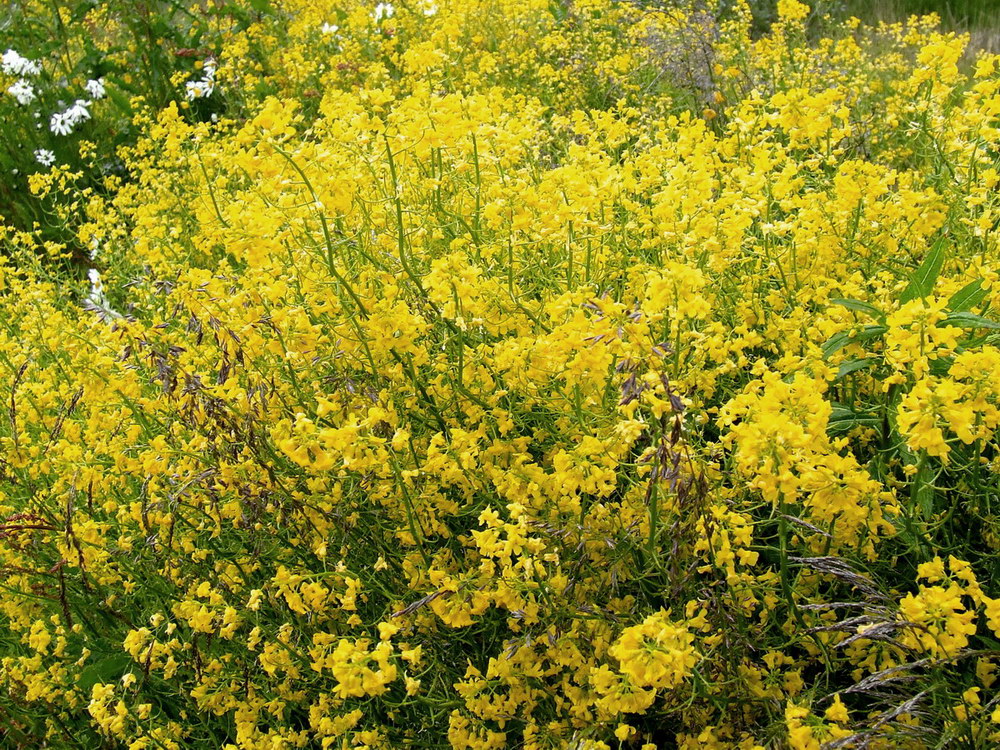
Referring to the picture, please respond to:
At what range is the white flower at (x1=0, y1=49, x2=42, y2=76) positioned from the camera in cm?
651

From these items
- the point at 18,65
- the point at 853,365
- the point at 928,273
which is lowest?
the point at 853,365

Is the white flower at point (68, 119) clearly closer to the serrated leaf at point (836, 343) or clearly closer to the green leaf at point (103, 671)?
the green leaf at point (103, 671)

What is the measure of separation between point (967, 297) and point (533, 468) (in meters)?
1.04

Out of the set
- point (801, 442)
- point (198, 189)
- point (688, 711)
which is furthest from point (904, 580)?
point (198, 189)

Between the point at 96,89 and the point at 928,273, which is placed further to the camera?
the point at 96,89

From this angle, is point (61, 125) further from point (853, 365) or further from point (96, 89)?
point (853, 365)

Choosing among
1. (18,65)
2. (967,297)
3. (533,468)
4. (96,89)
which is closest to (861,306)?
(967,297)

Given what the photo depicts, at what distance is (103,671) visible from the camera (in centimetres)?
255

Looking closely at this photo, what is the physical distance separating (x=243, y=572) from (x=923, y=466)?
160 cm

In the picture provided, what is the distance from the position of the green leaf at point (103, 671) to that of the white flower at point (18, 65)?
→ 213 inches

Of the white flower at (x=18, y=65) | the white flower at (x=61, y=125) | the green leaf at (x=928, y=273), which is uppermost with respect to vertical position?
the white flower at (x=18, y=65)

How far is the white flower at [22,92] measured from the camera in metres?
6.47

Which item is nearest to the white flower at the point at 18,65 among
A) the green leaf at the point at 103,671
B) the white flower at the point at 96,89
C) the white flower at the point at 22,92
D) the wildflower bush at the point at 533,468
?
the white flower at the point at 22,92

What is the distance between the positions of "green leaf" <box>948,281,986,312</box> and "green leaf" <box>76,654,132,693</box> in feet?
7.52
